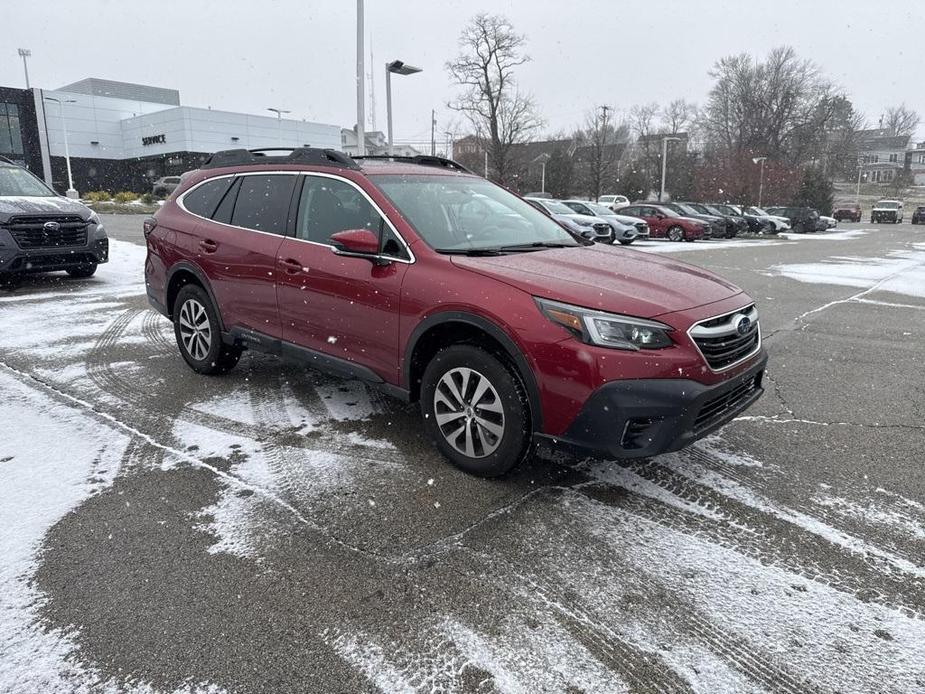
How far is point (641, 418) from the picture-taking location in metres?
2.88

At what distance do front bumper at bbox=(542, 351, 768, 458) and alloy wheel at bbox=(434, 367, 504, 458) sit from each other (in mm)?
354

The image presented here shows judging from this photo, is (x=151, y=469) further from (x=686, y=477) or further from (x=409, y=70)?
(x=409, y=70)

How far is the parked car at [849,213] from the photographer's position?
50812 mm

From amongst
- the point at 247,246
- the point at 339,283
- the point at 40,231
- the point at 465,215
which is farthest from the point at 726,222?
the point at 339,283

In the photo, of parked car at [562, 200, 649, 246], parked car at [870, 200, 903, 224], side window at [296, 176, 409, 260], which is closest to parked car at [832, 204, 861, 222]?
parked car at [870, 200, 903, 224]

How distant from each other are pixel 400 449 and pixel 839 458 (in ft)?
8.88

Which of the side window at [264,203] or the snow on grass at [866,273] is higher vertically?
the side window at [264,203]

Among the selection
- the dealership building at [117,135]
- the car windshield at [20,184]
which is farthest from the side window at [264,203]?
the dealership building at [117,135]

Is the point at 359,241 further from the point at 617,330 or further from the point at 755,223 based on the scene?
the point at 755,223

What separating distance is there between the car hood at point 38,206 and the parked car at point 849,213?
5534cm

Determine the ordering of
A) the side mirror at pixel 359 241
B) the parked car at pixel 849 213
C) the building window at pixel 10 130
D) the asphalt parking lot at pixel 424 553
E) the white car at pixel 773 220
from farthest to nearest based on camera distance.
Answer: the building window at pixel 10 130 → the parked car at pixel 849 213 → the white car at pixel 773 220 → the side mirror at pixel 359 241 → the asphalt parking lot at pixel 424 553

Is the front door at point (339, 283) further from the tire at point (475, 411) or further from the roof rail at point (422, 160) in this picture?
the roof rail at point (422, 160)

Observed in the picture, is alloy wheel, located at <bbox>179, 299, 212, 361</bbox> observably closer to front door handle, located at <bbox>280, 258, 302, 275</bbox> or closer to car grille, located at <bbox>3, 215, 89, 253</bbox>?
front door handle, located at <bbox>280, 258, 302, 275</bbox>

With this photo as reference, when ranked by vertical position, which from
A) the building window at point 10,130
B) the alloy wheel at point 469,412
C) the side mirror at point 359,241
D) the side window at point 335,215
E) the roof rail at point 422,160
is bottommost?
the alloy wheel at point 469,412
